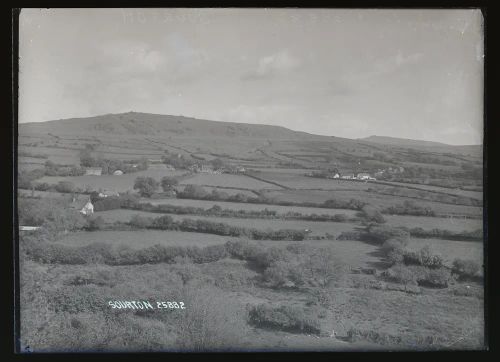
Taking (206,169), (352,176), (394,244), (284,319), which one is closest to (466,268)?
(394,244)

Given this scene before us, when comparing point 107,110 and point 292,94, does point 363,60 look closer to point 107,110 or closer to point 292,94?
point 292,94

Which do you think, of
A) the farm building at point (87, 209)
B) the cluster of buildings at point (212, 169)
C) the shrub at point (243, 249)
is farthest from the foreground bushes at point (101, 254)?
the cluster of buildings at point (212, 169)

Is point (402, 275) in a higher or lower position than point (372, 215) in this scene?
lower

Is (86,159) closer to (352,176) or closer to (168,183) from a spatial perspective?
(168,183)

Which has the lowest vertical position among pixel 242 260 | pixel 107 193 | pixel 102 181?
pixel 242 260

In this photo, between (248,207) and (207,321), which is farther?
(248,207)

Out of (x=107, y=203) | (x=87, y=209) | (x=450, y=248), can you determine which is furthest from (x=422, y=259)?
(x=87, y=209)
